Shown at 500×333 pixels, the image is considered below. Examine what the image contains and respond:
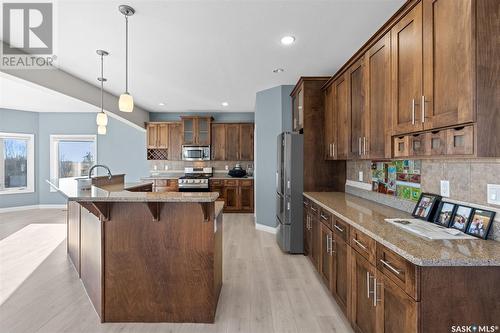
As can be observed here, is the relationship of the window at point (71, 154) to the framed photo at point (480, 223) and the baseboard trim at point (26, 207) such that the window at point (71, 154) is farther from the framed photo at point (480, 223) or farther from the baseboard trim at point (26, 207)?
the framed photo at point (480, 223)

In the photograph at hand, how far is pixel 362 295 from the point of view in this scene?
1.84m

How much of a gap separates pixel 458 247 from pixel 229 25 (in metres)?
2.61

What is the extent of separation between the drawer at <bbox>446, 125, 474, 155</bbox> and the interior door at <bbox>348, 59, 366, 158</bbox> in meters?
1.06

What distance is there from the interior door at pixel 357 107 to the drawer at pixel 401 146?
0.53 metres

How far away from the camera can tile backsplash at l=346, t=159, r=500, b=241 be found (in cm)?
153

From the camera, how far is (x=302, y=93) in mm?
3844

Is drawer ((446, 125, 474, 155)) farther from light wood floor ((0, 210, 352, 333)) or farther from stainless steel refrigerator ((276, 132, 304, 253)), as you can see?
stainless steel refrigerator ((276, 132, 304, 253))

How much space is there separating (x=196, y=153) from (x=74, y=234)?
3.76m

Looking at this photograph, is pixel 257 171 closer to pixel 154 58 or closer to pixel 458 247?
pixel 154 58

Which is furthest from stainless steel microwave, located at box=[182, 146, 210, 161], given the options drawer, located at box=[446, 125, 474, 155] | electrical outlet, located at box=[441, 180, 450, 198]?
drawer, located at box=[446, 125, 474, 155]

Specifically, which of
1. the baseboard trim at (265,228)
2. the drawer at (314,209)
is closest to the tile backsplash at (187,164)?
the baseboard trim at (265,228)

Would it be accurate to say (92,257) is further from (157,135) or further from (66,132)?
(66,132)

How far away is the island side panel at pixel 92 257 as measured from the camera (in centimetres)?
227

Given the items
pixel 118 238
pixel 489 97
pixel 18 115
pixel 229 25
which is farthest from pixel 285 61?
pixel 18 115
